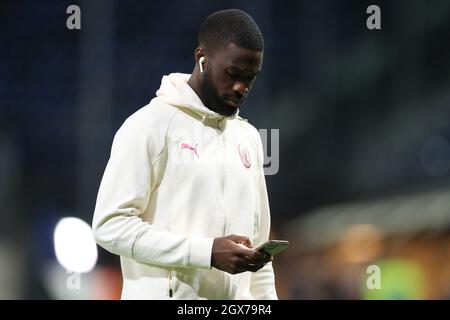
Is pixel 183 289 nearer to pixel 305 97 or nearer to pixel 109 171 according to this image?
pixel 109 171

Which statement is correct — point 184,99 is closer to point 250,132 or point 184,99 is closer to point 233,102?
point 233,102

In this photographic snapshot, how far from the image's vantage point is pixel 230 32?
250 centimetres

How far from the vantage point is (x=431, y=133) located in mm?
6430

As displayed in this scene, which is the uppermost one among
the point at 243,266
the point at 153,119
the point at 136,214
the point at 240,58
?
the point at 240,58

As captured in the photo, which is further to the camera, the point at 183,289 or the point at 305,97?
the point at 305,97

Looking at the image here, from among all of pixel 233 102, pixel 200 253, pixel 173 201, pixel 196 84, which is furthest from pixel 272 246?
pixel 196 84

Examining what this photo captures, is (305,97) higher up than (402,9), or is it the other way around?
(402,9)

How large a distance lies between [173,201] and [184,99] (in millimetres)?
317

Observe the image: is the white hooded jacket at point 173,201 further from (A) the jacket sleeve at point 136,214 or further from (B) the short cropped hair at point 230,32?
(B) the short cropped hair at point 230,32

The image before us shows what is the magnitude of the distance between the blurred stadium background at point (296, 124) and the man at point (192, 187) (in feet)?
10.3

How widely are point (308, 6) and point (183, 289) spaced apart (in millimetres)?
4544

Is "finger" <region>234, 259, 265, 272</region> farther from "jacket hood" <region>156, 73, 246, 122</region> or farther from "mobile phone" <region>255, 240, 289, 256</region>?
"jacket hood" <region>156, 73, 246, 122</region>

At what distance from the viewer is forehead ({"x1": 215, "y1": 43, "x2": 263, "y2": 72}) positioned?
8.12 ft
